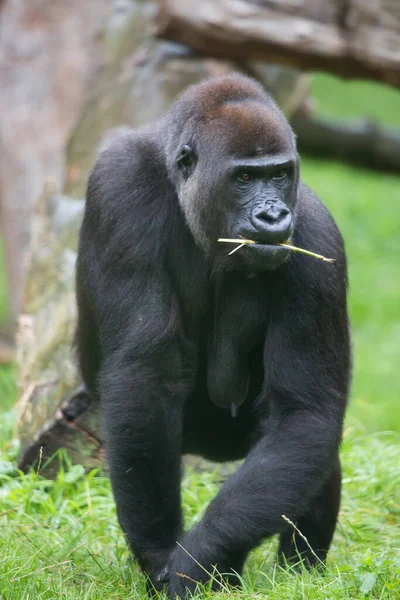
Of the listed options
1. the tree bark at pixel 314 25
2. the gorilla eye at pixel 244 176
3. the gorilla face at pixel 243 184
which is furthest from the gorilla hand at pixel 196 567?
the tree bark at pixel 314 25

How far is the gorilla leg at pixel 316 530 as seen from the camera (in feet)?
14.8

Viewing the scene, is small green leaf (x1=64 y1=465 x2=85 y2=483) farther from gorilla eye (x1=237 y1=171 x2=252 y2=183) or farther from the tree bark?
the tree bark

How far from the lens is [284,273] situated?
4.27 meters

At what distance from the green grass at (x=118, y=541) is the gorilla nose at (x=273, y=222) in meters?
1.30

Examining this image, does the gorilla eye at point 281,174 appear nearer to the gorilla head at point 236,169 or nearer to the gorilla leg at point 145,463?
the gorilla head at point 236,169

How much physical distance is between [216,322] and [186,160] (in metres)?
0.74

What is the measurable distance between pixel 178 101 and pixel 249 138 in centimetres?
63

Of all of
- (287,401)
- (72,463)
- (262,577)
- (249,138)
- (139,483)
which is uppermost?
(249,138)

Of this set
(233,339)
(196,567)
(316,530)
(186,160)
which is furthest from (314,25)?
(196,567)

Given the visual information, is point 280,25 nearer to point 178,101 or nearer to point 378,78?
point 378,78

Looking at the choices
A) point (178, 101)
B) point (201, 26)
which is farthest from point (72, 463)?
point (201, 26)

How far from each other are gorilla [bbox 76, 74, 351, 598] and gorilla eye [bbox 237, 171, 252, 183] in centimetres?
2

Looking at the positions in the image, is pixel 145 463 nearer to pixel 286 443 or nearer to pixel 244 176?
pixel 286 443

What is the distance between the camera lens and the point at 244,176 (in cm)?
411
